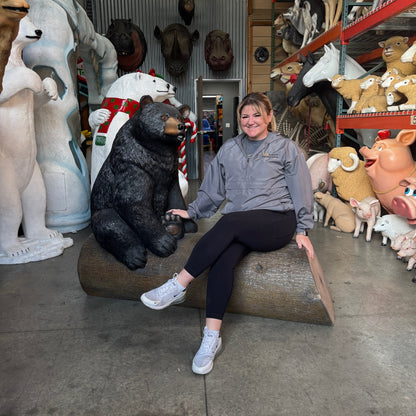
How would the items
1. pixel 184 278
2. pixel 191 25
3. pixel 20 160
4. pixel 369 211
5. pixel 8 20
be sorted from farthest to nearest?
1. pixel 191 25
2. pixel 369 211
3. pixel 20 160
4. pixel 184 278
5. pixel 8 20

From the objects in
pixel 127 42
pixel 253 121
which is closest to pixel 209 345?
pixel 253 121

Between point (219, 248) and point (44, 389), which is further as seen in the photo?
point (219, 248)

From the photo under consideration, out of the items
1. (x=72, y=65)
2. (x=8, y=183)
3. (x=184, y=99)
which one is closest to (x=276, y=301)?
(x=8, y=183)

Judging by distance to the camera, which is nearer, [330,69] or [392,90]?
[392,90]

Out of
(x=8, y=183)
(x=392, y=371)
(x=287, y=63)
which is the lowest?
(x=392, y=371)

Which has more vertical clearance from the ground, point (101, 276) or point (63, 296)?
point (101, 276)

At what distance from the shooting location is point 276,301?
77.2 inches

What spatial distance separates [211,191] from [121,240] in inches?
22.8

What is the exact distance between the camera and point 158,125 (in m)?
2.04

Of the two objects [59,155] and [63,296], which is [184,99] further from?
[63,296]

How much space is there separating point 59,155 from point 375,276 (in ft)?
10.1

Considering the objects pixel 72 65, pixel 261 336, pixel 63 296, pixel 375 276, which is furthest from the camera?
pixel 72 65

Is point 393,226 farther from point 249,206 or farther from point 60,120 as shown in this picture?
point 60,120

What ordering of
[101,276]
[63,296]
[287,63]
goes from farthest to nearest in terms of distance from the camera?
[287,63] < [63,296] < [101,276]
